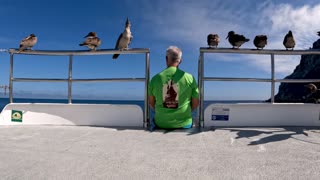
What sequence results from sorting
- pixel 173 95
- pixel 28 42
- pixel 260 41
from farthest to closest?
pixel 28 42
pixel 260 41
pixel 173 95

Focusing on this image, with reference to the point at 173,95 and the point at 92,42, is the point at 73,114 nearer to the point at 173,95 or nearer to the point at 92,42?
the point at 92,42

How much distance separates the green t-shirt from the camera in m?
3.86

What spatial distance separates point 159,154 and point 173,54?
5.63ft

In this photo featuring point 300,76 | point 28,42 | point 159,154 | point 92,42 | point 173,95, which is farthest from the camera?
point 300,76

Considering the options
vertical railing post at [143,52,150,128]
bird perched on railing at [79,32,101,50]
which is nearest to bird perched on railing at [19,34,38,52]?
bird perched on railing at [79,32,101,50]

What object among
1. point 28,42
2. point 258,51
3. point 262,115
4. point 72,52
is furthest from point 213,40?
point 28,42

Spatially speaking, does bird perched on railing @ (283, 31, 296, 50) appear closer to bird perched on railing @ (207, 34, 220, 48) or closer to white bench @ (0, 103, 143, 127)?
bird perched on railing @ (207, 34, 220, 48)

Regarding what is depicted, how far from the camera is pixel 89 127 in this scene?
432 cm

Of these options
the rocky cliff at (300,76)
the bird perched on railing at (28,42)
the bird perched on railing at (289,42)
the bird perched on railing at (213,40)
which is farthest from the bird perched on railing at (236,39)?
the rocky cliff at (300,76)

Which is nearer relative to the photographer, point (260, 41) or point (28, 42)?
point (260, 41)

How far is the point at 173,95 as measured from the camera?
12.7ft

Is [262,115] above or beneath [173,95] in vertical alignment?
beneath

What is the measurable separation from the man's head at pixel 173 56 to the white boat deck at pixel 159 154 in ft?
2.92

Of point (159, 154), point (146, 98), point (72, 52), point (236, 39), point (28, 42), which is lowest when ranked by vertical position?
point (159, 154)
